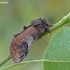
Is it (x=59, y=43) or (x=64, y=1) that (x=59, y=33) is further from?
(x=64, y=1)

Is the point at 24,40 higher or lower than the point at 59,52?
higher

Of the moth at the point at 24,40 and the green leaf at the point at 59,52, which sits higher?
the moth at the point at 24,40

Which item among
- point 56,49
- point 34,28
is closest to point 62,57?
point 56,49

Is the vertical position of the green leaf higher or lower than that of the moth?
lower
